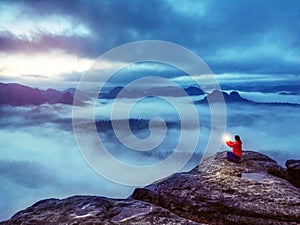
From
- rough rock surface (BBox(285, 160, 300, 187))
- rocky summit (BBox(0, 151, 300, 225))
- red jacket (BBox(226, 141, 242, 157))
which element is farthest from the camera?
rough rock surface (BBox(285, 160, 300, 187))

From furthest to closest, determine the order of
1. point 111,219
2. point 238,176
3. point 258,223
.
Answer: point 238,176
point 258,223
point 111,219

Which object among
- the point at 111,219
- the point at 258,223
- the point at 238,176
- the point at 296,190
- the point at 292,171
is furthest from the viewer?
the point at 292,171

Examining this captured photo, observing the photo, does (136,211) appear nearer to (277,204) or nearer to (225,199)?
(225,199)

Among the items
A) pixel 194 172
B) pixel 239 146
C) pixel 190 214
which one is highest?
pixel 239 146

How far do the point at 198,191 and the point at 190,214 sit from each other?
5.79ft

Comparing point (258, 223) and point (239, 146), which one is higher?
point (239, 146)

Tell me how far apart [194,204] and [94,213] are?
5.93 m

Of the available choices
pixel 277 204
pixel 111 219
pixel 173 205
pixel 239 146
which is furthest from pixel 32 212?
pixel 239 146

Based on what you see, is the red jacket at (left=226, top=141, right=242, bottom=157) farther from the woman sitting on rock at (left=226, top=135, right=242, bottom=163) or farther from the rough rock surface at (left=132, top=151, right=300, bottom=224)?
the rough rock surface at (left=132, top=151, right=300, bottom=224)

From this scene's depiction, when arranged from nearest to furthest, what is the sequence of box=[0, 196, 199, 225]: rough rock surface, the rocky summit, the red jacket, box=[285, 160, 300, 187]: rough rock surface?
1. box=[0, 196, 199, 225]: rough rock surface
2. the rocky summit
3. the red jacket
4. box=[285, 160, 300, 187]: rough rock surface

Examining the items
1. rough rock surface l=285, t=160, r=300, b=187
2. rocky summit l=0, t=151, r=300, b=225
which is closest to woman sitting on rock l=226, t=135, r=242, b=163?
rocky summit l=0, t=151, r=300, b=225

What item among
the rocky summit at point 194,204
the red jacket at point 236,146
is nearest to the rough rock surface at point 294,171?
the rocky summit at point 194,204

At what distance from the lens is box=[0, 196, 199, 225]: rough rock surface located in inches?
550

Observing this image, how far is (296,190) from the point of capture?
17.8m
